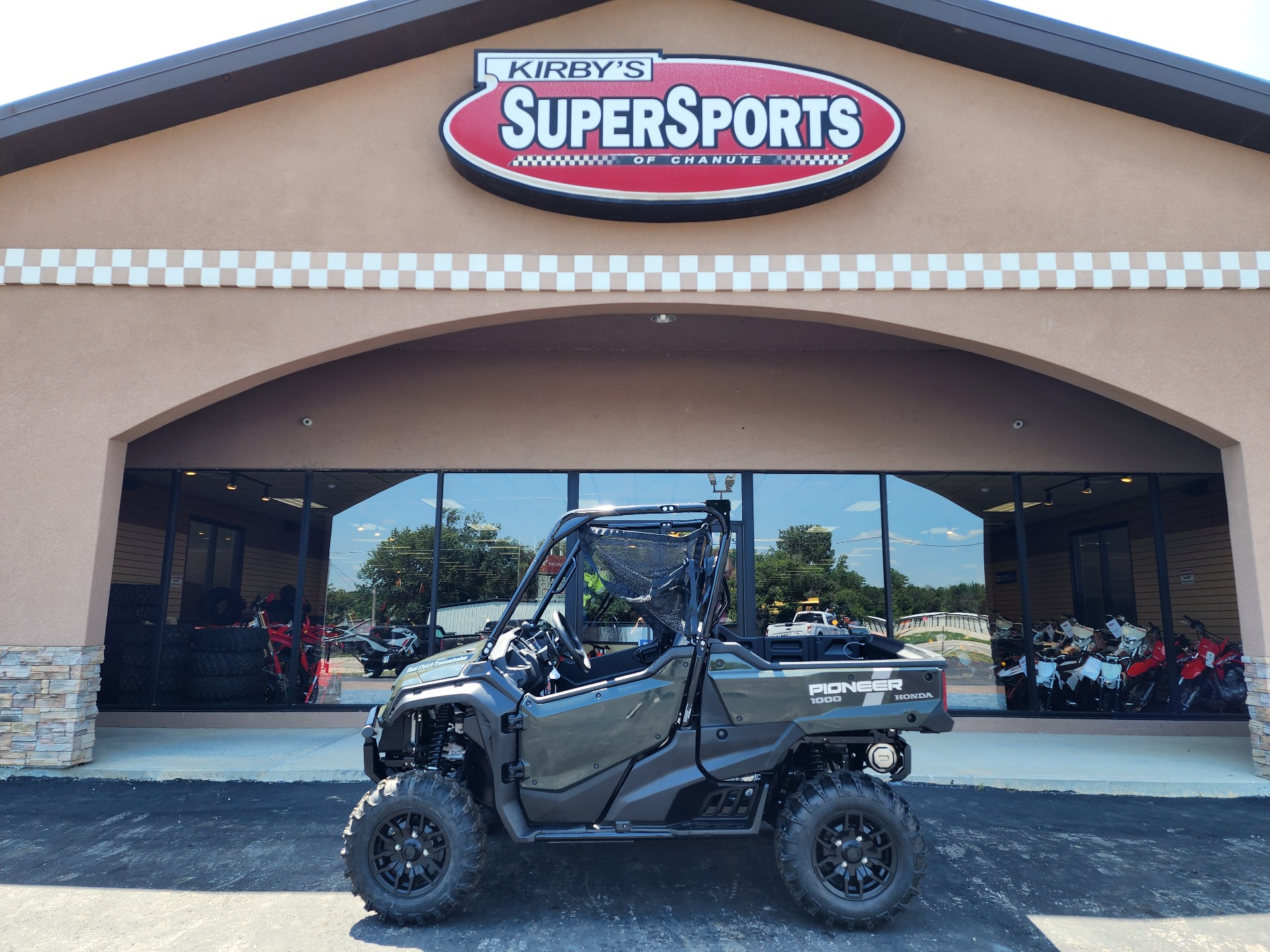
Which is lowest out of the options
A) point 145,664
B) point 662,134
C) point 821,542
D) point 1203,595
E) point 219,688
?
point 219,688

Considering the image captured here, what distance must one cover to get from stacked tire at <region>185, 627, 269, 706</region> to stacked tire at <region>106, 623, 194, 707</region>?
0.12 meters

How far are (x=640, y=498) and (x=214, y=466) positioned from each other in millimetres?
4977

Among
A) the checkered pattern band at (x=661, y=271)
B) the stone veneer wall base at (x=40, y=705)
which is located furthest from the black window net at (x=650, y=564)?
the stone veneer wall base at (x=40, y=705)

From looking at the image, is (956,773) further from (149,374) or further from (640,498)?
(149,374)

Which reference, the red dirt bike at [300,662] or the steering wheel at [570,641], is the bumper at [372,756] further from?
the red dirt bike at [300,662]

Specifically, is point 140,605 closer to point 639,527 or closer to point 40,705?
point 40,705

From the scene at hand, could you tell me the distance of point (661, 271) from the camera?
732 cm

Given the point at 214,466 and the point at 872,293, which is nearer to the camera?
the point at 872,293

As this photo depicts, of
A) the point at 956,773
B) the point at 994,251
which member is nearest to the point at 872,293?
the point at 994,251

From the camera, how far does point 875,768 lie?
13.9ft

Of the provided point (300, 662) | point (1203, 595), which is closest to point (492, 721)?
point (300, 662)

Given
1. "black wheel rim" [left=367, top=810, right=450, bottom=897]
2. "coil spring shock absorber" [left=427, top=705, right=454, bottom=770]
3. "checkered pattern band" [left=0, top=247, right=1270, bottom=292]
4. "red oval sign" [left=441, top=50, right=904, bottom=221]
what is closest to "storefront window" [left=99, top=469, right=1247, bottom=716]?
"checkered pattern band" [left=0, top=247, right=1270, bottom=292]

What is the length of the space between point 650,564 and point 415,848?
6.19 ft

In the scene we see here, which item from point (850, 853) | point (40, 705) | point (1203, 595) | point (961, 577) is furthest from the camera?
point (1203, 595)
